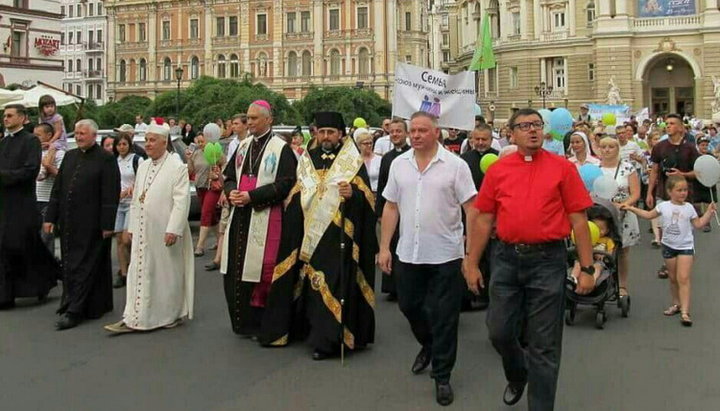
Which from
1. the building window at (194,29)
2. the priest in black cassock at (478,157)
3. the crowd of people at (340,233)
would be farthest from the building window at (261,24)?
the priest in black cassock at (478,157)

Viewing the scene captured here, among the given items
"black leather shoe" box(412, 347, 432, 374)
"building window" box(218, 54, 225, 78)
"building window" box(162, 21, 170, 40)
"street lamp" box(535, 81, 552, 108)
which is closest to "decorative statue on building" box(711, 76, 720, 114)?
"street lamp" box(535, 81, 552, 108)

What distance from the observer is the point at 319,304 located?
6.71 m

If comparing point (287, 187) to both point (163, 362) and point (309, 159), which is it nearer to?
point (309, 159)

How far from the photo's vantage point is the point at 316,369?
6.46m

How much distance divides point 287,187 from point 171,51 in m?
77.7

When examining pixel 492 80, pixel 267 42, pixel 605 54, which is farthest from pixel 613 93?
pixel 267 42

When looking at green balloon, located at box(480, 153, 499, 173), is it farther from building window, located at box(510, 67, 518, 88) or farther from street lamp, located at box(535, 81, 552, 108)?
building window, located at box(510, 67, 518, 88)

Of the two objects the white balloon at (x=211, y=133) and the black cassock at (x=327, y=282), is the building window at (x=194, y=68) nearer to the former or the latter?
the white balloon at (x=211, y=133)

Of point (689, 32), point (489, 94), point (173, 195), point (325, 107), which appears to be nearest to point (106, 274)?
point (173, 195)

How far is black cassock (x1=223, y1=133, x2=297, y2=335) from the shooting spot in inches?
283

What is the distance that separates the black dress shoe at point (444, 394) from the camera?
5.59m

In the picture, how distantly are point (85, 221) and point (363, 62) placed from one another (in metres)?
67.1

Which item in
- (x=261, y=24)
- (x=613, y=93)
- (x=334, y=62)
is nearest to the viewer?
(x=613, y=93)

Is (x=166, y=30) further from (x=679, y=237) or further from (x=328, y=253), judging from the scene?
(x=328, y=253)
